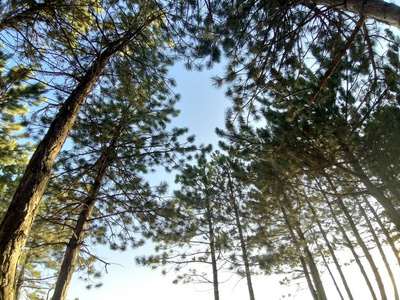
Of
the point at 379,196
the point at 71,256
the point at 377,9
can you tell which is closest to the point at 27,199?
the point at 71,256

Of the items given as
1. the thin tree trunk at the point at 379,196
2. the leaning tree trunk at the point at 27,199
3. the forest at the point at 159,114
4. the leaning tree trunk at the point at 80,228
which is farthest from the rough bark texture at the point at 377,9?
the leaning tree trunk at the point at 80,228

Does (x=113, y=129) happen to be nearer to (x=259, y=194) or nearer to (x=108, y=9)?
(x=108, y=9)

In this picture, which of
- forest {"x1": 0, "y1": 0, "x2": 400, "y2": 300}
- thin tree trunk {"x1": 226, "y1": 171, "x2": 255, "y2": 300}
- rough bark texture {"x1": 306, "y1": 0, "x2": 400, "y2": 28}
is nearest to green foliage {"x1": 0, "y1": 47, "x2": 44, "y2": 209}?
forest {"x1": 0, "y1": 0, "x2": 400, "y2": 300}

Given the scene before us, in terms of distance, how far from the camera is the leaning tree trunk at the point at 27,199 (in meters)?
1.87

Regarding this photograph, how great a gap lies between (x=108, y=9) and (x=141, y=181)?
3.21 metres

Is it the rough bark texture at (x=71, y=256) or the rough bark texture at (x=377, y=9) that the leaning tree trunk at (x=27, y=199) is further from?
the rough bark texture at (x=377, y=9)

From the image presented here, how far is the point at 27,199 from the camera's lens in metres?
2.22

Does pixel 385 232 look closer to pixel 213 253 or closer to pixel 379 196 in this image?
pixel 379 196

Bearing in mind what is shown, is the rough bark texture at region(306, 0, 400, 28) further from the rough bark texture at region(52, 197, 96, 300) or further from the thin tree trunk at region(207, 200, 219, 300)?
the thin tree trunk at region(207, 200, 219, 300)

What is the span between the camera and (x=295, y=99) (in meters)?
4.81

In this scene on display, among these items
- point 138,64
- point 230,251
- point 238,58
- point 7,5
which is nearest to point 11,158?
point 138,64

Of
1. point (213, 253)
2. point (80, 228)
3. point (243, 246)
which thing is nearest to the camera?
point (80, 228)

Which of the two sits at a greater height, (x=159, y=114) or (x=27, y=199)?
(x=159, y=114)

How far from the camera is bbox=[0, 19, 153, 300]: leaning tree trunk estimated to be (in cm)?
187
